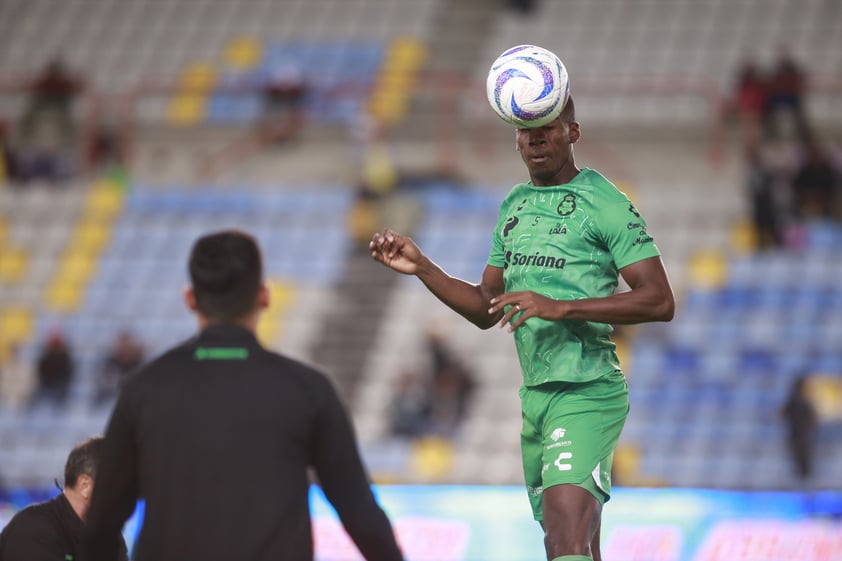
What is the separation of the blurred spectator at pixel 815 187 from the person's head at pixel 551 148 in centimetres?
1234

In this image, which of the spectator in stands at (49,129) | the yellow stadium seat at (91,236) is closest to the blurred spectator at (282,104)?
the spectator in stands at (49,129)

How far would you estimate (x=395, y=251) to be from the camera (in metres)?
4.99

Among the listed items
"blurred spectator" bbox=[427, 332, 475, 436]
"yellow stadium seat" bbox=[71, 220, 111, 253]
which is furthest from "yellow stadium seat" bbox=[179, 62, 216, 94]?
"blurred spectator" bbox=[427, 332, 475, 436]

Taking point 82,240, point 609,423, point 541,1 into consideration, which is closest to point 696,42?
point 541,1

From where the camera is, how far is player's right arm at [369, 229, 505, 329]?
4977mm

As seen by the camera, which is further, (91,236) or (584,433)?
(91,236)

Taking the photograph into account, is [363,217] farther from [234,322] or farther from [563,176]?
[234,322]

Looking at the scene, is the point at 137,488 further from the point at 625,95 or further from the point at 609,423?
the point at 625,95

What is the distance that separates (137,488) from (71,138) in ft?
58.0

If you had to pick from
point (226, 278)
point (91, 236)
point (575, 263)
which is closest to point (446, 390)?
point (91, 236)

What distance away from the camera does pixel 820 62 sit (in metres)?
19.6

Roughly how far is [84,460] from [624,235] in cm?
209

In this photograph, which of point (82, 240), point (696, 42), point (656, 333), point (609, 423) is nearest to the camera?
point (609, 423)

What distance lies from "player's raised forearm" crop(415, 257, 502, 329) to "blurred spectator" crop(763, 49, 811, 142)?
13.2m
